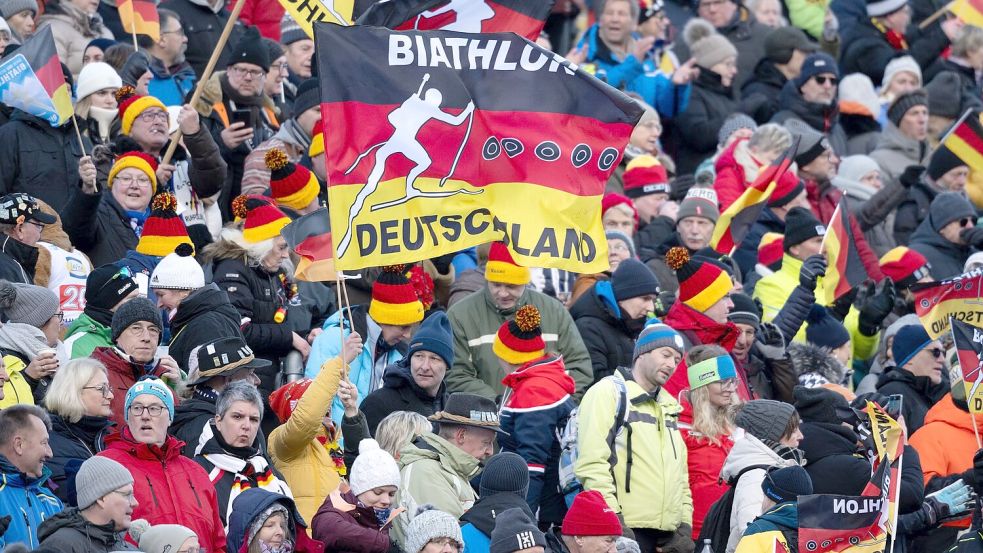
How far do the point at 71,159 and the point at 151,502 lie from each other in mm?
4112

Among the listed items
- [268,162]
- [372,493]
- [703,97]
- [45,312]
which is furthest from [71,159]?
[703,97]

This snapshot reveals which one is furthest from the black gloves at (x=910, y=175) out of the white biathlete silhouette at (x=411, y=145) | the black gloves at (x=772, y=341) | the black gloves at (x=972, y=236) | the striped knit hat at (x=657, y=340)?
the white biathlete silhouette at (x=411, y=145)

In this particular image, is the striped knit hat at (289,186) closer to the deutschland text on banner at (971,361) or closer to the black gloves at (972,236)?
the deutschland text on banner at (971,361)

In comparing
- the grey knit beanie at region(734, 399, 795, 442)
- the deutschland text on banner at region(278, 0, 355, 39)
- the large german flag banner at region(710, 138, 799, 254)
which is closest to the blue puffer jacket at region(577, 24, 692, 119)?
the large german flag banner at region(710, 138, 799, 254)

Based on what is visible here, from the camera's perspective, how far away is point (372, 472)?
31.1 feet

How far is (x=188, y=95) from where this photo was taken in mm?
13883

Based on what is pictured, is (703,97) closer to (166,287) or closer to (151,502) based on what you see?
(166,287)

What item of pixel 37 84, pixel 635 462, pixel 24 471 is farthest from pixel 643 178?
pixel 24 471

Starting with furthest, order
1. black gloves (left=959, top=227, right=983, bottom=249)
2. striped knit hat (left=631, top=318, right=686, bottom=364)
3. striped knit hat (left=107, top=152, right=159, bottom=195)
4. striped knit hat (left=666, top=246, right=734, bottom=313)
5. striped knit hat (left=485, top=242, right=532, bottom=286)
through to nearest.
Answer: black gloves (left=959, top=227, right=983, bottom=249), striped knit hat (left=666, top=246, right=734, bottom=313), striped knit hat (left=107, top=152, right=159, bottom=195), striped knit hat (left=485, top=242, right=532, bottom=286), striped knit hat (left=631, top=318, right=686, bottom=364)

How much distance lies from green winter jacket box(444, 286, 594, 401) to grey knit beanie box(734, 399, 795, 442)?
165 centimetres

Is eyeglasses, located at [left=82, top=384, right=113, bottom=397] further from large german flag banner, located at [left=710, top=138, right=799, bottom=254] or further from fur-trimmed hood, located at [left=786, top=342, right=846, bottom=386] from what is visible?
large german flag banner, located at [left=710, top=138, right=799, bottom=254]

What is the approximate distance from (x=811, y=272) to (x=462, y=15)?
12.2 feet

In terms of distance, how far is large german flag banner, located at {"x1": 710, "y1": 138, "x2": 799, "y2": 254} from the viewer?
14.1m

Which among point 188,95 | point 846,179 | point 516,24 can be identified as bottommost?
point 846,179
